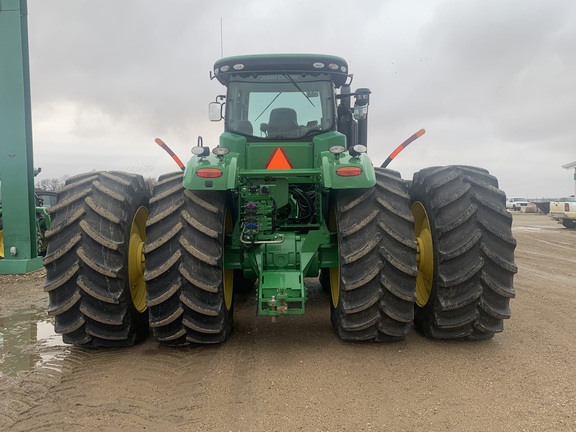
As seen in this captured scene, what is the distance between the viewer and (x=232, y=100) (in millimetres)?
5254

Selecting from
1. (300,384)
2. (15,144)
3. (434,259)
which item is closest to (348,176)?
(434,259)

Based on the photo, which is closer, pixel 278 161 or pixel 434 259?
pixel 434 259

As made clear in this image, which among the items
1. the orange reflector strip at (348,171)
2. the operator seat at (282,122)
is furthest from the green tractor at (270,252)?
the operator seat at (282,122)

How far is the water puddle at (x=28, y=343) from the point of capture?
A: 3896mm

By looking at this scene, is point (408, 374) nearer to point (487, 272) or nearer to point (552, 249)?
point (487, 272)

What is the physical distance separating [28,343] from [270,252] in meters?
2.50

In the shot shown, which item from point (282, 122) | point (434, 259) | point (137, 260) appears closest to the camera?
point (434, 259)

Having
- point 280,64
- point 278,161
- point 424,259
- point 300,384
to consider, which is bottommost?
point 300,384

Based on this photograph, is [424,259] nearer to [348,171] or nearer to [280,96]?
[348,171]

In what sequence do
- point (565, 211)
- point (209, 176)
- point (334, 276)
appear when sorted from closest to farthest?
point (209, 176) < point (334, 276) < point (565, 211)

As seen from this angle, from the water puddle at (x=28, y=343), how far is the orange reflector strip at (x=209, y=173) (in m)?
1.93

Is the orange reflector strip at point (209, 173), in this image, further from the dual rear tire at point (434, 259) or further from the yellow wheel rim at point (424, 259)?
the yellow wheel rim at point (424, 259)

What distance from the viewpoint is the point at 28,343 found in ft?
14.9

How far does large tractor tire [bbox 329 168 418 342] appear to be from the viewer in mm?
3873
